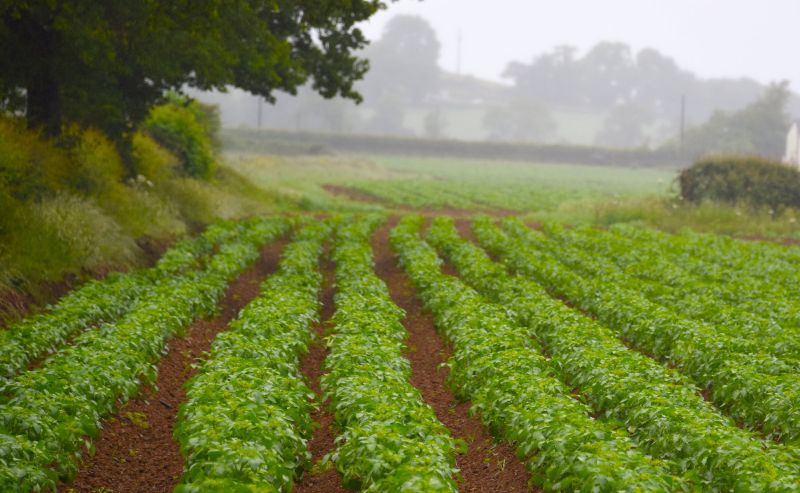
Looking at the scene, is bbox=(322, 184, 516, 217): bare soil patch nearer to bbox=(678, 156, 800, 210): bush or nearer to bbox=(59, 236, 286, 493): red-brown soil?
bbox=(678, 156, 800, 210): bush

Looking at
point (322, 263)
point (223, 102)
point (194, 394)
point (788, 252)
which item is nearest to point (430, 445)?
point (194, 394)

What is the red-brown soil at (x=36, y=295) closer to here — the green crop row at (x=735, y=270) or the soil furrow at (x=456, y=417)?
the soil furrow at (x=456, y=417)

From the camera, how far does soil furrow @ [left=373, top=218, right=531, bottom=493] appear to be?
8625 millimetres

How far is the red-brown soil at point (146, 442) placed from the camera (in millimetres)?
8422

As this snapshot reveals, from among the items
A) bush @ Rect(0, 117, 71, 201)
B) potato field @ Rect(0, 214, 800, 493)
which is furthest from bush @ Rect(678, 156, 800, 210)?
bush @ Rect(0, 117, 71, 201)

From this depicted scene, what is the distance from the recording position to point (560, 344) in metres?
12.2

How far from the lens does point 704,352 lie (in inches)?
451

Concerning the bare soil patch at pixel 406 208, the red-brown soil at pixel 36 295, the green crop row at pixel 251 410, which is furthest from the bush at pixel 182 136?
the green crop row at pixel 251 410

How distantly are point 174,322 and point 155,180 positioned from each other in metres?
15.0

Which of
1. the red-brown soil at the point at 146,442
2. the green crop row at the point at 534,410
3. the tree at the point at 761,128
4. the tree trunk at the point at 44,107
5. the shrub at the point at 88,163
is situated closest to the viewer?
the green crop row at the point at 534,410

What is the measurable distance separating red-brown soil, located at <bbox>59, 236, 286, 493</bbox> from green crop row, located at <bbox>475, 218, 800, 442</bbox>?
6.64 meters

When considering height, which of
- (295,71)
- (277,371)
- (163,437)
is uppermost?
(295,71)

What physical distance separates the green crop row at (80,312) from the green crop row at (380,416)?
3.97 meters

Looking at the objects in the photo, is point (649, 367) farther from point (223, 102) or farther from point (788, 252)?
point (223, 102)
